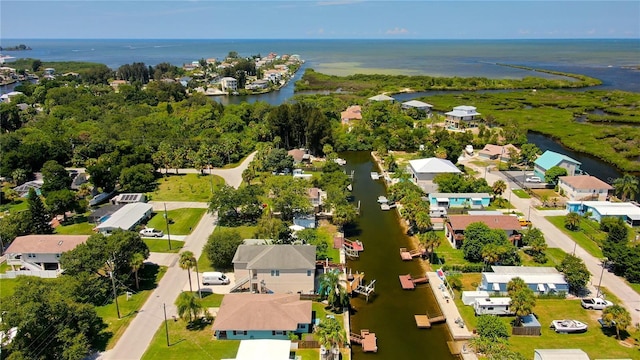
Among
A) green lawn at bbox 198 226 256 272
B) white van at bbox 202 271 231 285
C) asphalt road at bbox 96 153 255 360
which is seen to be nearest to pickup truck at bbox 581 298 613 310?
white van at bbox 202 271 231 285

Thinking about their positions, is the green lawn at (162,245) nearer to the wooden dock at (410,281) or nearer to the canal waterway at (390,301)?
the canal waterway at (390,301)

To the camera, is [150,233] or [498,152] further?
[498,152]

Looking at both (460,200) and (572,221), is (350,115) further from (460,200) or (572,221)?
(572,221)

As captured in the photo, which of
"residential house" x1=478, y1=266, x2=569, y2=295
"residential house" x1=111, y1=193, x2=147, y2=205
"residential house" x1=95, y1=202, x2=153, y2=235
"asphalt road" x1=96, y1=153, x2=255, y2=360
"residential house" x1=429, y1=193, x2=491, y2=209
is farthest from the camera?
"residential house" x1=111, y1=193, x2=147, y2=205

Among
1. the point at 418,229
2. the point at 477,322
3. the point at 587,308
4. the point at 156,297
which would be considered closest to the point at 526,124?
the point at 418,229

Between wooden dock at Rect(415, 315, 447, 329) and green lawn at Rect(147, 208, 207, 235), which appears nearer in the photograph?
A: wooden dock at Rect(415, 315, 447, 329)

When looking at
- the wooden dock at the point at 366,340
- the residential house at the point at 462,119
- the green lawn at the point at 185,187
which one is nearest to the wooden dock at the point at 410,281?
the wooden dock at the point at 366,340

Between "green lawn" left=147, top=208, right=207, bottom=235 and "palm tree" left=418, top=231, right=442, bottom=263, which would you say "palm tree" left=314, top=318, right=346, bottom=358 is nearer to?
"palm tree" left=418, top=231, right=442, bottom=263

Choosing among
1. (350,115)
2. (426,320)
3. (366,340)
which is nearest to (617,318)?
(426,320)

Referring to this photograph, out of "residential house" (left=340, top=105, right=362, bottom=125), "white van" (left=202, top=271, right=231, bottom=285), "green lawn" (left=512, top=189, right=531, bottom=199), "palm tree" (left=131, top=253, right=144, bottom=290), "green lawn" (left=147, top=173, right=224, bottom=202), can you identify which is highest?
"residential house" (left=340, top=105, right=362, bottom=125)
